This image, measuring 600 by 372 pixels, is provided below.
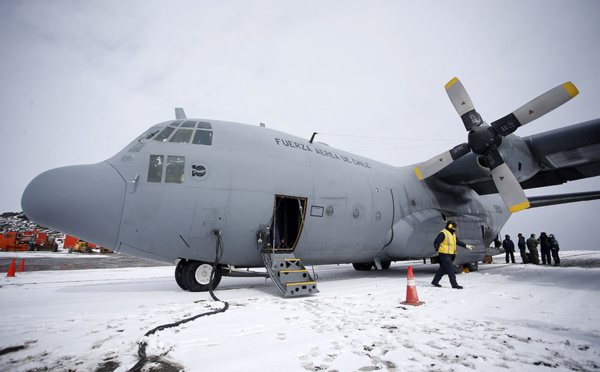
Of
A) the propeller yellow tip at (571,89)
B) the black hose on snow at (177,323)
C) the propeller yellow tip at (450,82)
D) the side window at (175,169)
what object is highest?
the propeller yellow tip at (450,82)

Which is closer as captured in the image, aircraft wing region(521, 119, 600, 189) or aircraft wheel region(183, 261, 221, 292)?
aircraft wheel region(183, 261, 221, 292)

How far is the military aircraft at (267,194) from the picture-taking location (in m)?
5.86

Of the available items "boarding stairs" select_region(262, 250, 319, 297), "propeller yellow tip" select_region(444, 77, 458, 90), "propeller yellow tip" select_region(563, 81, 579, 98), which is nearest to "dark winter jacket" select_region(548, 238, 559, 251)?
"propeller yellow tip" select_region(563, 81, 579, 98)

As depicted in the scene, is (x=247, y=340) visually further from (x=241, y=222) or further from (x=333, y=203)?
(x=333, y=203)

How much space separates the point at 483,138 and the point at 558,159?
127 inches

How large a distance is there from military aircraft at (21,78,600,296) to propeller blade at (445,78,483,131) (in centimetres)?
3

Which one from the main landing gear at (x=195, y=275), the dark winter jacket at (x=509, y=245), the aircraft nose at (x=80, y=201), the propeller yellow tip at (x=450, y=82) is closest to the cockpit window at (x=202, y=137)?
the aircraft nose at (x=80, y=201)

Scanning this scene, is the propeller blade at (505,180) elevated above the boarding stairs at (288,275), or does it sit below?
above

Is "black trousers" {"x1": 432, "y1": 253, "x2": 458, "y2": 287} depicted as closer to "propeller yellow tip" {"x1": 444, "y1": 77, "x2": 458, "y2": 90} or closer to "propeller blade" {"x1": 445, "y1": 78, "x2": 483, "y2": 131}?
"propeller blade" {"x1": 445, "y1": 78, "x2": 483, "y2": 131}

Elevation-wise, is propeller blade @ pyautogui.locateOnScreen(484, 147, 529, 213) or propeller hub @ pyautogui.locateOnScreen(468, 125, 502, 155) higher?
propeller hub @ pyautogui.locateOnScreen(468, 125, 502, 155)

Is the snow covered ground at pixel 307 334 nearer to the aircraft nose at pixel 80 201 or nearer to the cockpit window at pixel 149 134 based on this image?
the aircraft nose at pixel 80 201

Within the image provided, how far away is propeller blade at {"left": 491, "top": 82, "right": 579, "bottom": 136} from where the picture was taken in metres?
7.81

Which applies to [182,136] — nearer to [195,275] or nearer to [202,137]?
[202,137]

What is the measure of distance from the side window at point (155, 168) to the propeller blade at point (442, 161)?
25.2ft
